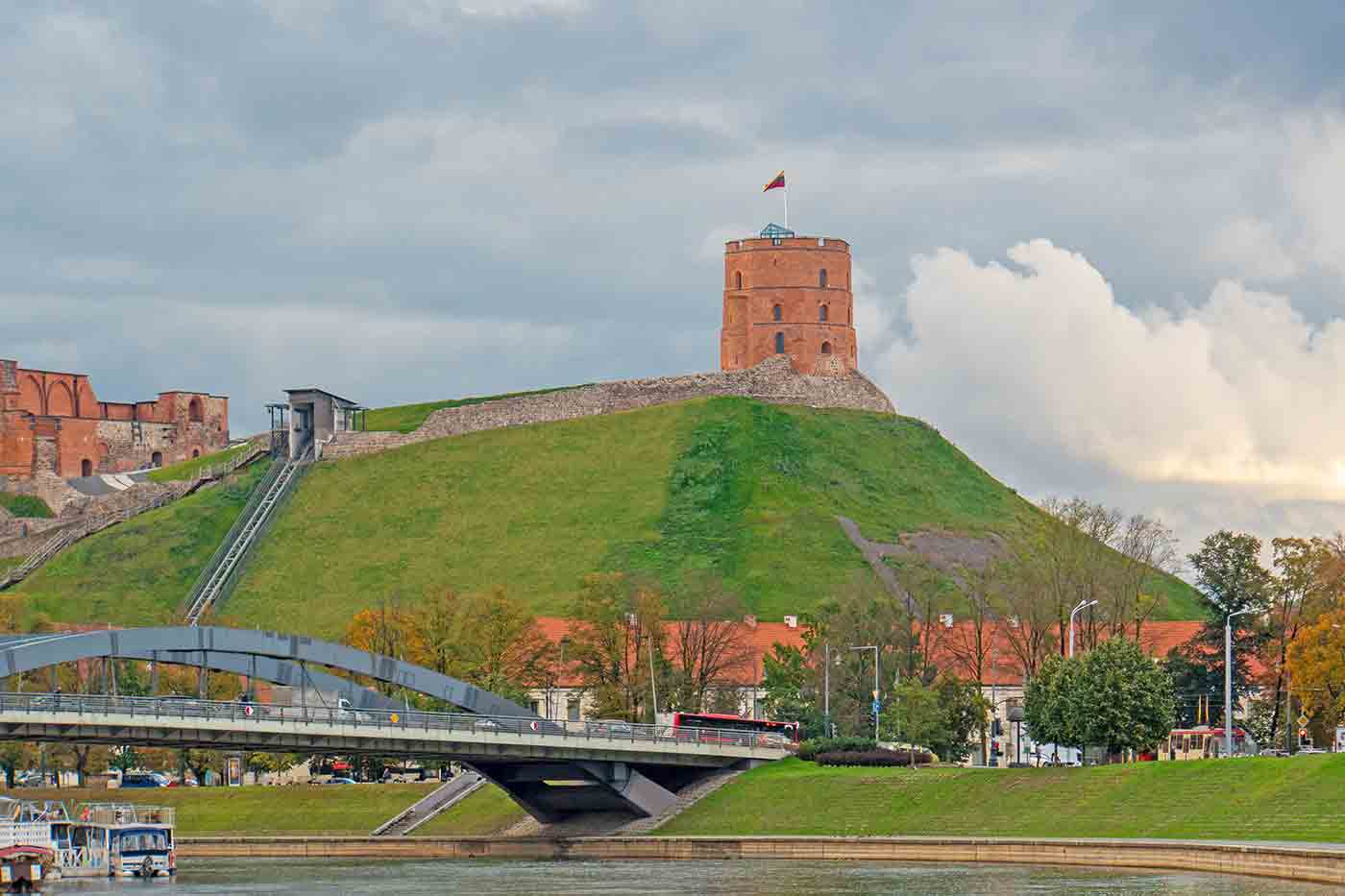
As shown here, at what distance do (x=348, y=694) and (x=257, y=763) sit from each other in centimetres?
3321

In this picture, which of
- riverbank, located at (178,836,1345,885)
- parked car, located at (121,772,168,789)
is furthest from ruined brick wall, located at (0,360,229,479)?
riverbank, located at (178,836,1345,885)

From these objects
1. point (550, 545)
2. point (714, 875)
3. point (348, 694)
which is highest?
point (550, 545)

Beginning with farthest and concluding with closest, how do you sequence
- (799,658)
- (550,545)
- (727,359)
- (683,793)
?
(727,359) < (550,545) < (799,658) < (683,793)

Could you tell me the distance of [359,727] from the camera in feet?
271

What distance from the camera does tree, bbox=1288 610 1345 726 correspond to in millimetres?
92375

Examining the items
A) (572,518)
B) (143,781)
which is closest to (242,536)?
(572,518)

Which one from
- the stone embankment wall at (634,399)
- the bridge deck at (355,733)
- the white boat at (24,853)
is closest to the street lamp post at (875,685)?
the bridge deck at (355,733)

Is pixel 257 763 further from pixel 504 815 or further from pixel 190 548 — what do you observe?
pixel 190 548

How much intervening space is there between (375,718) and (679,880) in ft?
50.5

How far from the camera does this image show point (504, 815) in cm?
9788

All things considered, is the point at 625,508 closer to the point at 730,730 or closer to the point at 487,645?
the point at 487,645

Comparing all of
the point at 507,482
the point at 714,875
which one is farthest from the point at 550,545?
the point at 714,875

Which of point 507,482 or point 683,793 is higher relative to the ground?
point 507,482

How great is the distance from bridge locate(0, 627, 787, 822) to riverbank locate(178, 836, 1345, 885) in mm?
2721
